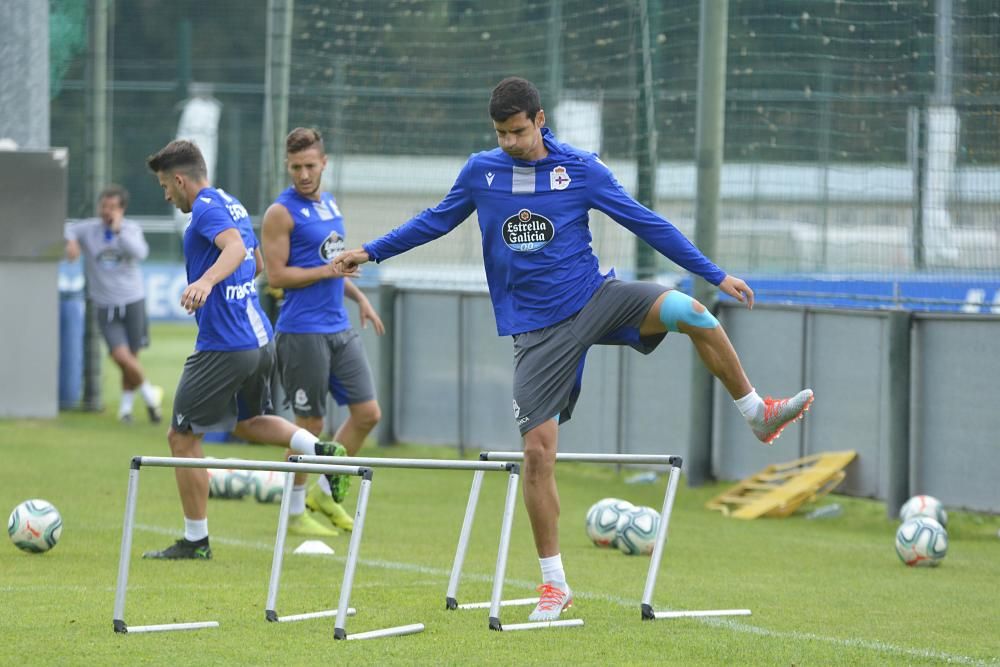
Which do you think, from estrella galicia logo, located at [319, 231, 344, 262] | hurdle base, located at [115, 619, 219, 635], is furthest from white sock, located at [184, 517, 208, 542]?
hurdle base, located at [115, 619, 219, 635]

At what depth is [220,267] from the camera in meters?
8.46

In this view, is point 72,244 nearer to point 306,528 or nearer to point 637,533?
point 306,528

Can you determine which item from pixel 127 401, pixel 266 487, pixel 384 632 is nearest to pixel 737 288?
pixel 384 632

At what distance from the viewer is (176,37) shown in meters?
40.1

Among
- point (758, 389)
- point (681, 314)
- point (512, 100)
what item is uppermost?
point (512, 100)

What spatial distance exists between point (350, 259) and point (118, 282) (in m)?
10.4

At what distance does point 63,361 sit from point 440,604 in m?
11.4

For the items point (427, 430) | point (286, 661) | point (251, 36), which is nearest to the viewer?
point (286, 661)

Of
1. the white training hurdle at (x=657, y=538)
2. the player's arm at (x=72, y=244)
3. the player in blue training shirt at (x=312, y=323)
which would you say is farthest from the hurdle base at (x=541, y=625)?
the player's arm at (x=72, y=244)

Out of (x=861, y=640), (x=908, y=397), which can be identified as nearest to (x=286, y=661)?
(x=861, y=640)

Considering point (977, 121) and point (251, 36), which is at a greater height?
point (251, 36)

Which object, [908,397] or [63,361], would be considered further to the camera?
[63,361]

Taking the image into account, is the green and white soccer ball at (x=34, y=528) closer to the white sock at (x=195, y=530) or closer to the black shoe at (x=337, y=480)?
the white sock at (x=195, y=530)

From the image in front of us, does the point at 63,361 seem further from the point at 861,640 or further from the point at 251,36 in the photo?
the point at 251,36
